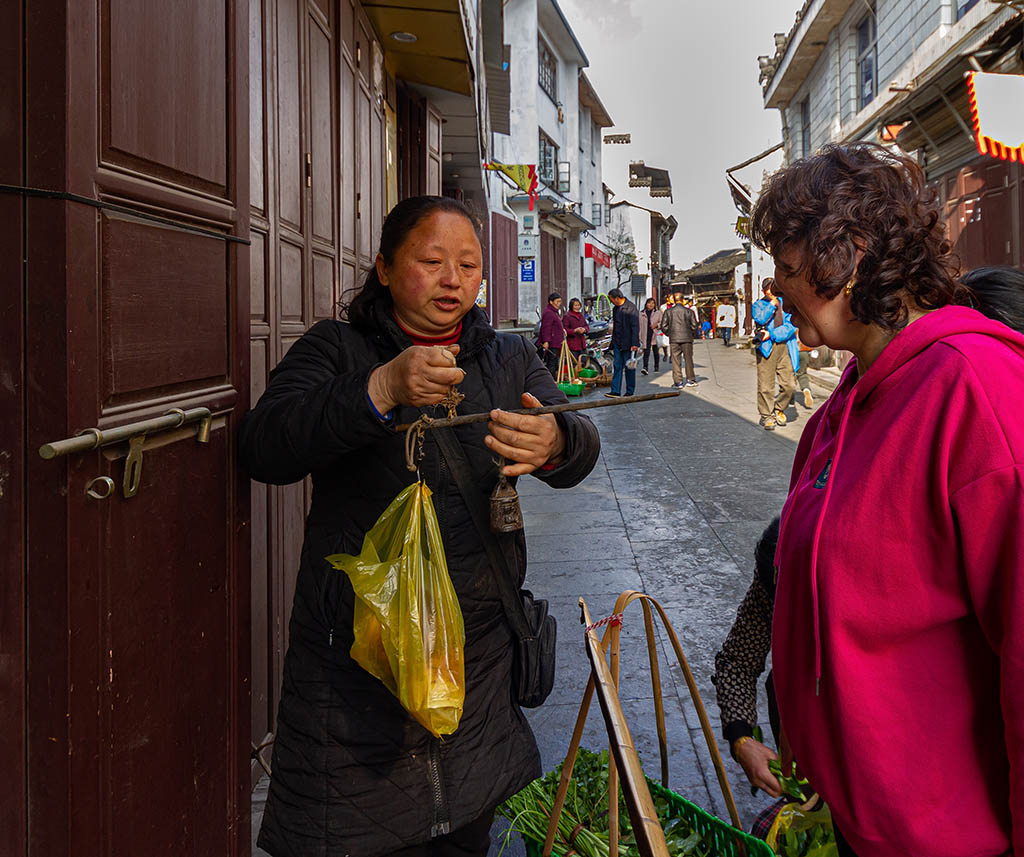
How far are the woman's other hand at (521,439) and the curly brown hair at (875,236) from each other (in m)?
0.61

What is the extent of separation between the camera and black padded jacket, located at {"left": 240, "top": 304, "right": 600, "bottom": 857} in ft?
6.31

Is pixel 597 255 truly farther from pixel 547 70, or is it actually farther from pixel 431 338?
pixel 431 338

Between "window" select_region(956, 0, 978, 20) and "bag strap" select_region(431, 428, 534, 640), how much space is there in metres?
13.1

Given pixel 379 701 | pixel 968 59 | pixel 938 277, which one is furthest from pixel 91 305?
pixel 968 59

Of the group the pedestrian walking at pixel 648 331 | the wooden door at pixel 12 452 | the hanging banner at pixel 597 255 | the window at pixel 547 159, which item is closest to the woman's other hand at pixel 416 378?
the wooden door at pixel 12 452

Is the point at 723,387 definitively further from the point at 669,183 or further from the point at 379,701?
the point at 669,183

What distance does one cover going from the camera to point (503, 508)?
6.06 ft

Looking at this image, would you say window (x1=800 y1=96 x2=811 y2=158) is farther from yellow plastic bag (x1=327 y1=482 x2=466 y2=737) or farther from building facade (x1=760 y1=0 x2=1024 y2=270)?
yellow plastic bag (x1=327 y1=482 x2=466 y2=737)

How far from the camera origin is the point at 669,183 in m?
60.0

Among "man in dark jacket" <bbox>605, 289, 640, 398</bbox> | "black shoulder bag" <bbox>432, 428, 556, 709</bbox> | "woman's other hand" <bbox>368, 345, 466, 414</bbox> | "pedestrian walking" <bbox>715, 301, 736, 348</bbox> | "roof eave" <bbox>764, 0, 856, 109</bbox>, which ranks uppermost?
"roof eave" <bbox>764, 0, 856, 109</bbox>

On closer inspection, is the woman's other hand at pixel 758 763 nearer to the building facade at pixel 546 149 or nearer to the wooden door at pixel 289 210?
the wooden door at pixel 289 210

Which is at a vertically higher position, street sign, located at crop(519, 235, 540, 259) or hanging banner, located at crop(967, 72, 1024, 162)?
street sign, located at crop(519, 235, 540, 259)

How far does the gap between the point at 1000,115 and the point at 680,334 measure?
7.01 meters

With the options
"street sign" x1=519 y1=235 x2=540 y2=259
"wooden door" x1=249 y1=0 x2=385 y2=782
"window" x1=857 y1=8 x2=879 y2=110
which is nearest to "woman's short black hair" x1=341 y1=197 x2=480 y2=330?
"wooden door" x1=249 y1=0 x2=385 y2=782
